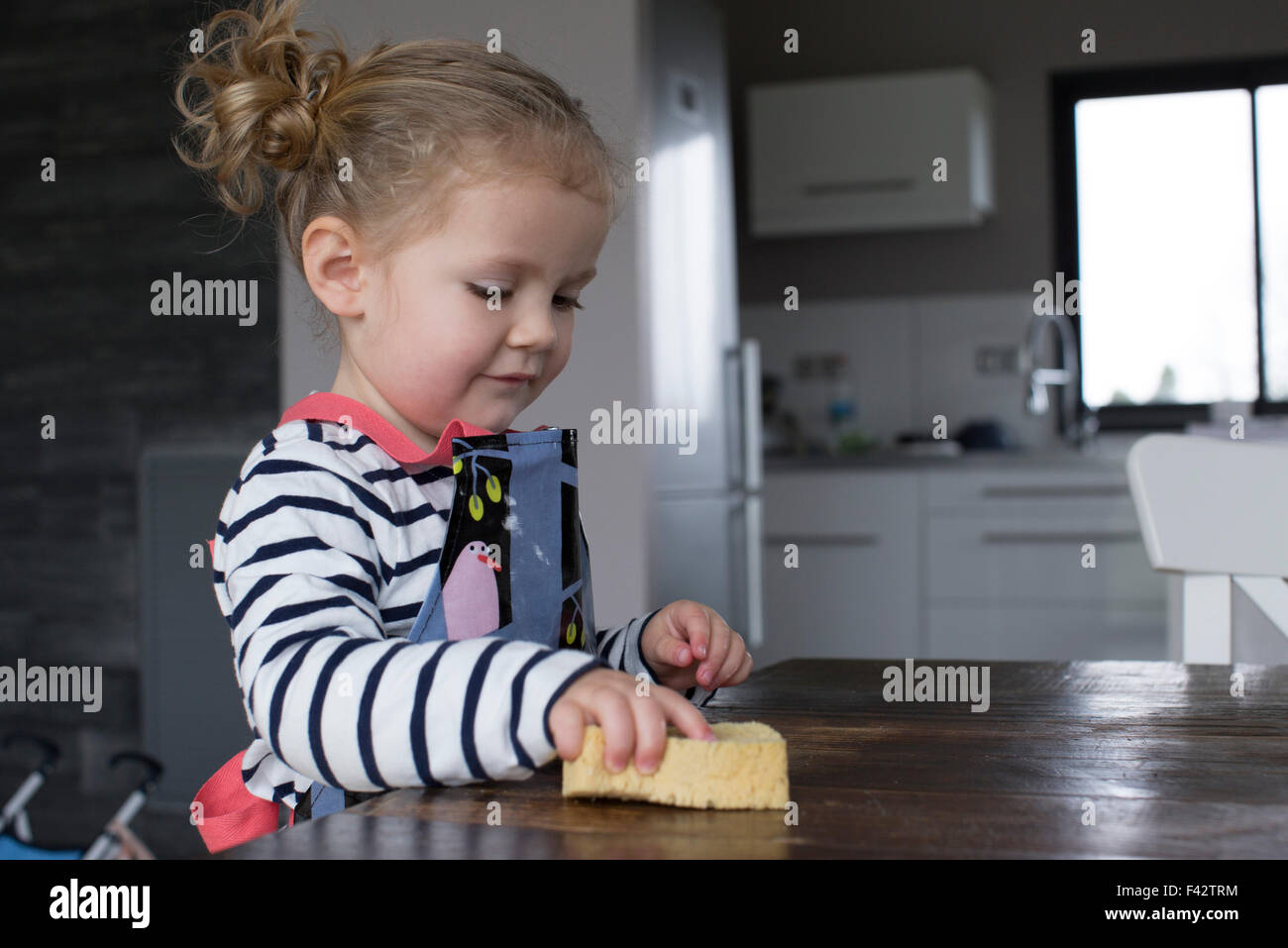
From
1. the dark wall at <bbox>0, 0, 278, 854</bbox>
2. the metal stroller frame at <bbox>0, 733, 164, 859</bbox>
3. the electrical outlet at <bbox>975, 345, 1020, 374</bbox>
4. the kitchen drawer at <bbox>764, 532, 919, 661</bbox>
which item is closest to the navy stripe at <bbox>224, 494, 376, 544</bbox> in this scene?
the metal stroller frame at <bbox>0, 733, 164, 859</bbox>

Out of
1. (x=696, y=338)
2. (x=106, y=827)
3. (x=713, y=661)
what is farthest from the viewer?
(x=696, y=338)

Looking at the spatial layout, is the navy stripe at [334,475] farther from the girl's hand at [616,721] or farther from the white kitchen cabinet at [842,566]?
the white kitchen cabinet at [842,566]

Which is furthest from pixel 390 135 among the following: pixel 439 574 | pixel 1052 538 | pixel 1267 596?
pixel 1052 538

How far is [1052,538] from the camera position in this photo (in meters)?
3.32

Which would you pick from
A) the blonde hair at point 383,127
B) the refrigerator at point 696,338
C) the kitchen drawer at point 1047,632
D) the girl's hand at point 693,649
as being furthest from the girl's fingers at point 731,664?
the kitchen drawer at point 1047,632

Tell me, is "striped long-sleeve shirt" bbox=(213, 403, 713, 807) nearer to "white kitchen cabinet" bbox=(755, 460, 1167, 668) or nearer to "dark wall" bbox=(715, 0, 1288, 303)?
"white kitchen cabinet" bbox=(755, 460, 1167, 668)

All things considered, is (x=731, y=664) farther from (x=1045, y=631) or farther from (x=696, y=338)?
(x=1045, y=631)

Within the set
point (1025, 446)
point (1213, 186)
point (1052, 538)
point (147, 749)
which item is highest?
point (1213, 186)

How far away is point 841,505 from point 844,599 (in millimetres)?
262

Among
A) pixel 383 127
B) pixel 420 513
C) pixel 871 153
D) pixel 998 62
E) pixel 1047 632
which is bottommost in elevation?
pixel 1047 632

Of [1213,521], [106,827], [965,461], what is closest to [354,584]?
[1213,521]

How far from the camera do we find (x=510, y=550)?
0.72 m
